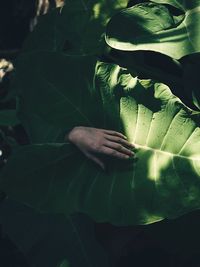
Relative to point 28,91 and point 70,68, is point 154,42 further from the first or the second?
point 28,91

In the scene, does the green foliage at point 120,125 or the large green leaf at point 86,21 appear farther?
the large green leaf at point 86,21

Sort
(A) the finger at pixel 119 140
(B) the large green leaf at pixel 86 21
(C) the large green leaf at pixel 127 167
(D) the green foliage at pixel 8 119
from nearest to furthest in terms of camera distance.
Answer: (C) the large green leaf at pixel 127 167, (A) the finger at pixel 119 140, (B) the large green leaf at pixel 86 21, (D) the green foliage at pixel 8 119

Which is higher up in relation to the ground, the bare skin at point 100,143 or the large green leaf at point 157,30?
the large green leaf at point 157,30

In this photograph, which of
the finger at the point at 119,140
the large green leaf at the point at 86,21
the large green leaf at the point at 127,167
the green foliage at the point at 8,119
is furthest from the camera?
the green foliage at the point at 8,119

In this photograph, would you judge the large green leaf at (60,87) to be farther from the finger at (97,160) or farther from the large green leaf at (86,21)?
the large green leaf at (86,21)

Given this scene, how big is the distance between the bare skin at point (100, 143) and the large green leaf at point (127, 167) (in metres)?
0.03

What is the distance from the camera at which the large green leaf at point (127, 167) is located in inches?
53.4

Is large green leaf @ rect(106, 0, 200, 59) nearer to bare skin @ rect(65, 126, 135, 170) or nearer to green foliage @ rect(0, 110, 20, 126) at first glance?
bare skin @ rect(65, 126, 135, 170)

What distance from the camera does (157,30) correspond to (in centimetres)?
142

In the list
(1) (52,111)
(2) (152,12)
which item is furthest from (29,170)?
(2) (152,12)

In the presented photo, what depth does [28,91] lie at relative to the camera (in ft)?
5.08

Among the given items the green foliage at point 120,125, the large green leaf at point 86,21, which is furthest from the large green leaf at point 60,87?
the large green leaf at point 86,21

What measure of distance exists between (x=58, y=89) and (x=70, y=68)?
8 cm

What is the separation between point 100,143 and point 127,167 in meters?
0.11
